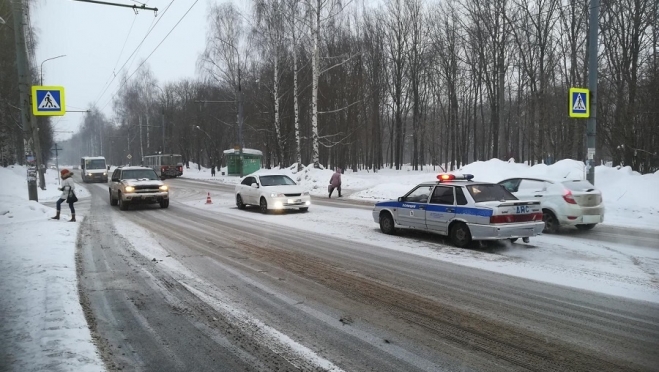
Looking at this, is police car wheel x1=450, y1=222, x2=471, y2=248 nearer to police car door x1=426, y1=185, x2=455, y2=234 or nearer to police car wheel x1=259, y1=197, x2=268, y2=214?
police car door x1=426, y1=185, x2=455, y2=234

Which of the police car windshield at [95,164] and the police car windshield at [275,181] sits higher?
the police car windshield at [95,164]

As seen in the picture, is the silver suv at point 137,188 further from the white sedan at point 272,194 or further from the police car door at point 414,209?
the police car door at point 414,209

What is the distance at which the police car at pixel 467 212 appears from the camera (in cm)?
901

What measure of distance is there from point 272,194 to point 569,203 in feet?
31.5

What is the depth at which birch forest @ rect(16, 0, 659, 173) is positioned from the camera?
25.0 metres

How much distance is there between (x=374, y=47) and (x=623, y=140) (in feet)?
99.7

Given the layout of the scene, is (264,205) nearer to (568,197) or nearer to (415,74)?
(568,197)

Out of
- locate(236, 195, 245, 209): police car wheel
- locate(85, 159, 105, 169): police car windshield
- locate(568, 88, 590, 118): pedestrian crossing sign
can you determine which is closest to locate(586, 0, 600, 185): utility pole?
locate(568, 88, 590, 118): pedestrian crossing sign

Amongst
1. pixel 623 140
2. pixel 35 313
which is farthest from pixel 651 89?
pixel 35 313

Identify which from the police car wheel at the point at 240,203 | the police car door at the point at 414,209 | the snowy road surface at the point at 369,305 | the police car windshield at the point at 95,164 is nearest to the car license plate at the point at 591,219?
the snowy road surface at the point at 369,305

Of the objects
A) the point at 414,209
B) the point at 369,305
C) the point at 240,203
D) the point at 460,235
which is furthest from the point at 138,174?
the point at 369,305

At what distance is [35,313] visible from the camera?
201 inches

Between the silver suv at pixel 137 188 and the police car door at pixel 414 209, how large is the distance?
11257 millimetres

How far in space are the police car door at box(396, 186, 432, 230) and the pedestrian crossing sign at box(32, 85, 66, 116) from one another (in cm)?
1015
